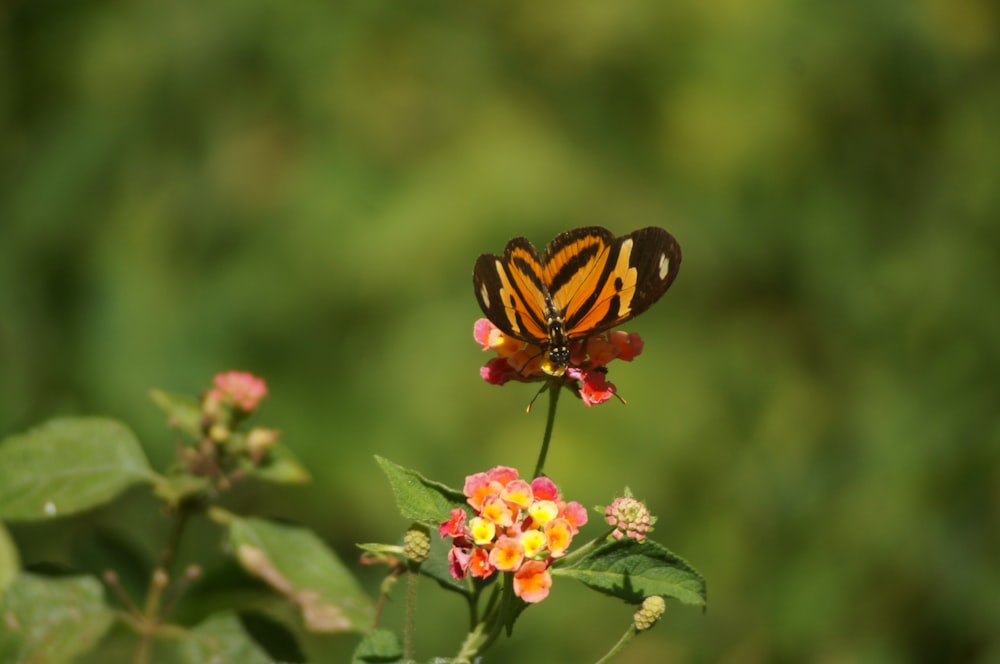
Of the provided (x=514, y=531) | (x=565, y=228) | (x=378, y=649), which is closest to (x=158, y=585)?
(x=378, y=649)

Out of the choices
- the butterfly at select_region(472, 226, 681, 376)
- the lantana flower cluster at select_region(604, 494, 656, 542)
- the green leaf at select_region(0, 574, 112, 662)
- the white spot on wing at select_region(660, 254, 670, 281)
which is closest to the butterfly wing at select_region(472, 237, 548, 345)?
the butterfly at select_region(472, 226, 681, 376)

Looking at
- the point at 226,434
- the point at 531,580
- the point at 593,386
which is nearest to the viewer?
the point at 531,580

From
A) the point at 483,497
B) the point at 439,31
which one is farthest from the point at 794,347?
the point at 483,497

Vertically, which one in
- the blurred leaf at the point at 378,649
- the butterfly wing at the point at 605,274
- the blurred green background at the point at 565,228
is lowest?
the blurred leaf at the point at 378,649

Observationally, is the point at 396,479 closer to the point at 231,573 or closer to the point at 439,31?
the point at 231,573

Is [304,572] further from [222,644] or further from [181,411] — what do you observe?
[181,411]

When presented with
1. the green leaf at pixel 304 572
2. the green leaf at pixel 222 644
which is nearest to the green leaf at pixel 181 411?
the green leaf at pixel 304 572

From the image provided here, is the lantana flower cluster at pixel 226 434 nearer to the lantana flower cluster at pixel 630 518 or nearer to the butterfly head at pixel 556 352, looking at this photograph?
the butterfly head at pixel 556 352
